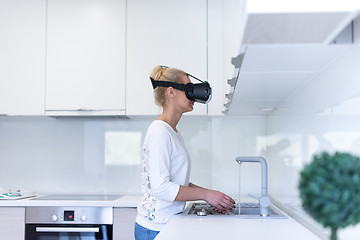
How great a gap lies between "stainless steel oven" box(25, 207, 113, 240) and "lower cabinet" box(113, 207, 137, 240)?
0.03 meters

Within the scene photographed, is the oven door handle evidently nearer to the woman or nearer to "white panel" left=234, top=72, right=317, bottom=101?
the woman

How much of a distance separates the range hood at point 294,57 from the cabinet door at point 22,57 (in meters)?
1.62

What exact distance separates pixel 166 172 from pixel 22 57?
Result: 1.75 meters

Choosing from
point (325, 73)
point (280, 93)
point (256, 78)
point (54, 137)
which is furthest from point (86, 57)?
point (325, 73)

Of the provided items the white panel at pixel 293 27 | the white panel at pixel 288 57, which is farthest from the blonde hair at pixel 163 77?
the white panel at pixel 293 27

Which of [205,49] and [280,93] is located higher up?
[205,49]

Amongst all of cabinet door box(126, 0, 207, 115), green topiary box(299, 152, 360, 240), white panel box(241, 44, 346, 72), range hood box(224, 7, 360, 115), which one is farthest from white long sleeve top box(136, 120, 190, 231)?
green topiary box(299, 152, 360, 240)

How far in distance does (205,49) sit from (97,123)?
104 centimetres

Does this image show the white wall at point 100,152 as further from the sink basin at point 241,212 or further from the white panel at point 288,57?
the white panel at point 288,57

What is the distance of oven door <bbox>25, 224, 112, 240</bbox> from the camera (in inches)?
108

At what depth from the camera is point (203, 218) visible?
2.00 m

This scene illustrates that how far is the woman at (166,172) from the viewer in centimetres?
193

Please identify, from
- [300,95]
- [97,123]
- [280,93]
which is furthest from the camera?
[97,123]

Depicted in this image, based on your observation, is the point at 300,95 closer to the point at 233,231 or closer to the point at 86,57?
the point at 233,231
